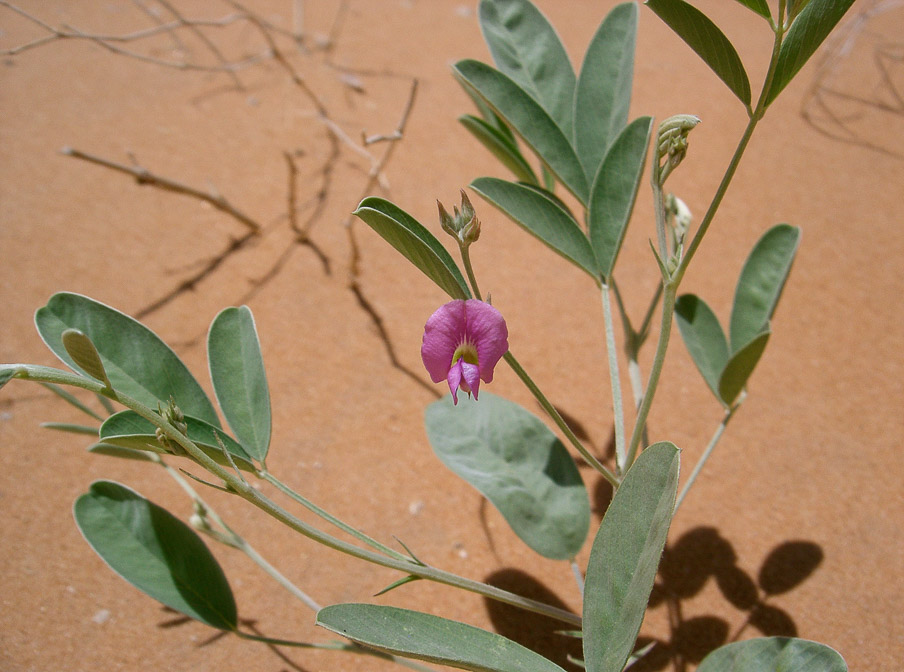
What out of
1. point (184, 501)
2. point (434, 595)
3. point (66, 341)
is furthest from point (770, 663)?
point (184, 501)

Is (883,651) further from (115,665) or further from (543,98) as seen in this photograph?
(115,665)

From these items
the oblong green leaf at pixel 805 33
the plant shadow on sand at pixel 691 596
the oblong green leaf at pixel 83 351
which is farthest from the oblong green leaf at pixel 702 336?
the oblong green leaf at pixel 83 351

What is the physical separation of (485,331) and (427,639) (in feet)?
0.94

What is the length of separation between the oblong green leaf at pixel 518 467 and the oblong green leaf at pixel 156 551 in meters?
0.34

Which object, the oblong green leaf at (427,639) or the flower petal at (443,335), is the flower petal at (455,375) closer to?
the flower petal at (443,335)

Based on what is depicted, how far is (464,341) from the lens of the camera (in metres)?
0.59

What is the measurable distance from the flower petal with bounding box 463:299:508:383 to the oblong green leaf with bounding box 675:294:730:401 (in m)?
0.47

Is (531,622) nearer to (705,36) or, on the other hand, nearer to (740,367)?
(740,367)

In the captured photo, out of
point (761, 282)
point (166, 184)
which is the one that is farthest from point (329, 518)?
point (166, 184)

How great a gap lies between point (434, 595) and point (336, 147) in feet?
3.99

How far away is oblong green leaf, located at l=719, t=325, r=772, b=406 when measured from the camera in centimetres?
81

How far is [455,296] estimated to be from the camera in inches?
23.2

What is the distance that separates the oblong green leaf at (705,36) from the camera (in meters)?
0.59

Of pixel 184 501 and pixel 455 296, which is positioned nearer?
pixel 455 296
